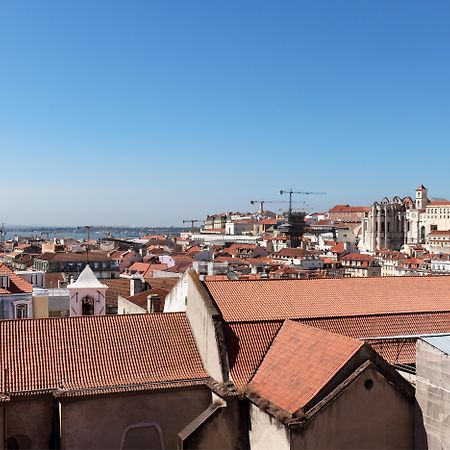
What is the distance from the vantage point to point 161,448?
21.3 meters

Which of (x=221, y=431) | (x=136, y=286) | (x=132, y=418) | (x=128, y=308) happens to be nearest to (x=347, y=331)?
(x=221, y=431)

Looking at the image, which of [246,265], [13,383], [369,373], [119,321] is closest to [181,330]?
[119,321]

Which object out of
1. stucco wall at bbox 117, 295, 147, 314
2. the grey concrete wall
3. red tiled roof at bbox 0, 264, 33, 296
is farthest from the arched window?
the grey concrete wall

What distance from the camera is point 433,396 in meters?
18.2

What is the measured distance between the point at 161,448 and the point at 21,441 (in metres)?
4.50

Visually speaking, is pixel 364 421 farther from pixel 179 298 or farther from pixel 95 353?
pixel 179 298

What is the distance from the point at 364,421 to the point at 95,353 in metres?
9.53

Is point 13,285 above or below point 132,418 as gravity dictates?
above

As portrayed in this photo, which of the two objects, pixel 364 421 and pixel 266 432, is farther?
pixel 266 432

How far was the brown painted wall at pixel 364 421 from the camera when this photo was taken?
18.2 m

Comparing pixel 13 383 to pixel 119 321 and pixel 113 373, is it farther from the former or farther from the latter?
pixel 119 321

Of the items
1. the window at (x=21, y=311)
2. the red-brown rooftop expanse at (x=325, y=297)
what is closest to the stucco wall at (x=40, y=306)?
the window at (x=21, y=311)

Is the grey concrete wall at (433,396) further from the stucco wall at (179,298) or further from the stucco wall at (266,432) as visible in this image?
the stucco wall at (179,298)

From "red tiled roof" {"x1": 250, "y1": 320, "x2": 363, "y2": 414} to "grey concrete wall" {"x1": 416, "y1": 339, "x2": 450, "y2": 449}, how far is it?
190cm
